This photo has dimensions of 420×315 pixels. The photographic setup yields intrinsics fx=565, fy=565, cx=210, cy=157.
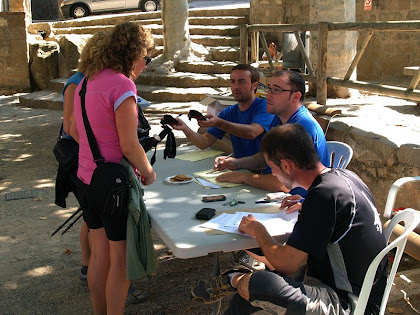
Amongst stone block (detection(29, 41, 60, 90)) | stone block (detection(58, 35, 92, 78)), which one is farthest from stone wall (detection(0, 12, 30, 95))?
stone block (detection(58, 35, 92, 78))

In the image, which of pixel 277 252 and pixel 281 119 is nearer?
pixel 277 252

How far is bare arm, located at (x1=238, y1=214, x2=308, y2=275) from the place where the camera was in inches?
89.4

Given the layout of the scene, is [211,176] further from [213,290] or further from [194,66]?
[194,66]

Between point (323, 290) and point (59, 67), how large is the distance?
1210 centimetres

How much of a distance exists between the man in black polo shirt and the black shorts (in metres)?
0.70

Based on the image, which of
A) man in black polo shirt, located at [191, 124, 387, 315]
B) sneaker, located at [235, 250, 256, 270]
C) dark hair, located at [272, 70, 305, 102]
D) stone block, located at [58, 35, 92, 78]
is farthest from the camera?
stone block, located at [58, 35, 92, 78]

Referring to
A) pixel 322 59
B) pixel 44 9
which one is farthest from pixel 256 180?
pixel 44 9

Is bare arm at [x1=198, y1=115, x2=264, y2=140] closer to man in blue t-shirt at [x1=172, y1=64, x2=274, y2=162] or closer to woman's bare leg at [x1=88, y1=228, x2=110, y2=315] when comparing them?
man in blue t-shirt at [x1=172, y1=64, x2=274, y2=162]

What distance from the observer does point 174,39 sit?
464 inches

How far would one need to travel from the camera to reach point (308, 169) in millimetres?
2350

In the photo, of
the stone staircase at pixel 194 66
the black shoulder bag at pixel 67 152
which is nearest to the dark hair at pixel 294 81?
the black shoulder bag at pixel 67 152

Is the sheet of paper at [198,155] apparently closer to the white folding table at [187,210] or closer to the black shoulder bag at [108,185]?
the white folding table at [187,210]

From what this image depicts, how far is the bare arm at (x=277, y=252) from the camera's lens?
89.4 inches

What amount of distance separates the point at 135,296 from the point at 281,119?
1.42m
